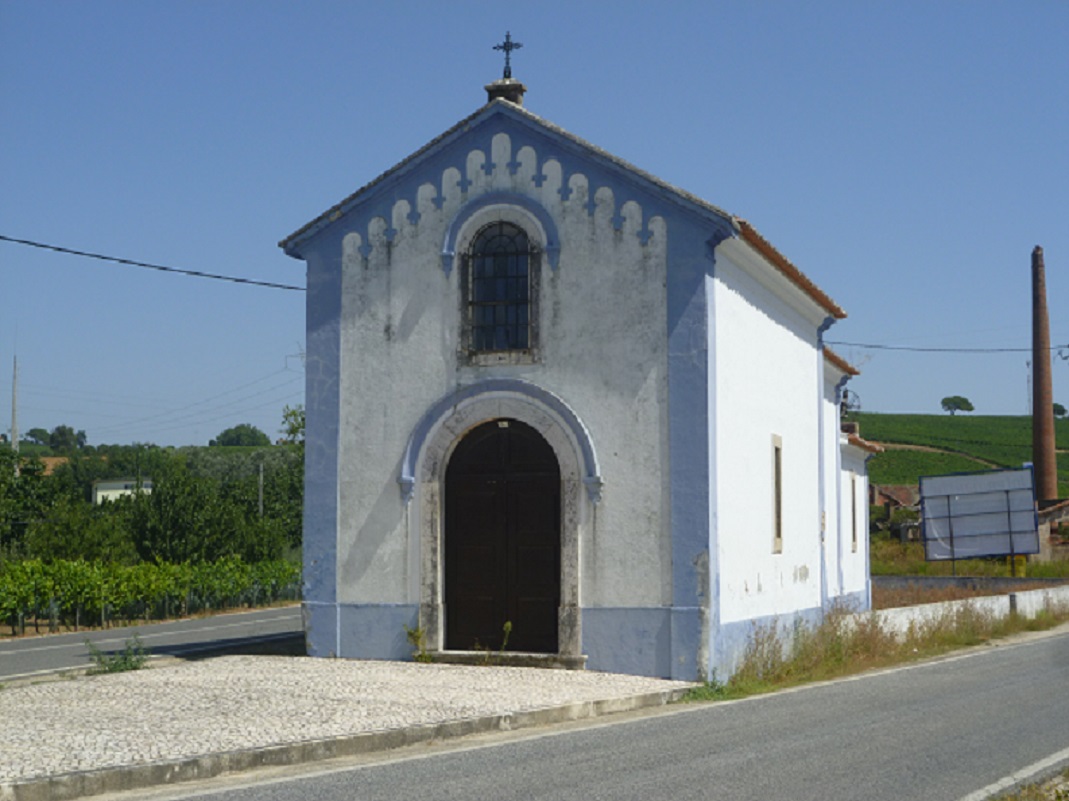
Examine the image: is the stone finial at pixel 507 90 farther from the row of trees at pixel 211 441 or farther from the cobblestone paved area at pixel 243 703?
the row of trees at pixel 211 441

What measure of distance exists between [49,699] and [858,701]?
8.13 metres

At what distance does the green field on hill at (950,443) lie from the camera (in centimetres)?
9050

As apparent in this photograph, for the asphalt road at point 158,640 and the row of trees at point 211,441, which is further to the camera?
the row of trees at point 211,441

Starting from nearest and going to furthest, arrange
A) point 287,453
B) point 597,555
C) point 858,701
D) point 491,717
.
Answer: point 491,717
point 858,701
point 597,555
point 287,453

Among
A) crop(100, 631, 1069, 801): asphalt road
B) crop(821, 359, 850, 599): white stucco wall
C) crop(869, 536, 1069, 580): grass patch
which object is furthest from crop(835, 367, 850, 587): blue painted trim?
crop(869, 536, 1069, 580): grass patch

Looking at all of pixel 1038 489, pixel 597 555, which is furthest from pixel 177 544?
pixel 1038 489

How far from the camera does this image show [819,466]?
2142 cm

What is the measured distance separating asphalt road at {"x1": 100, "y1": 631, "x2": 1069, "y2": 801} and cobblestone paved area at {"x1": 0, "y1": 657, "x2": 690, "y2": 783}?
71 cm

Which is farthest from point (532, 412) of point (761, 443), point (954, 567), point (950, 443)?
point (950, 443)

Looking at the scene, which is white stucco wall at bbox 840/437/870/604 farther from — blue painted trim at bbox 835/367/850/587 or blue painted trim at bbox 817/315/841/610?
blue painted trim at bbox 817/315/841/610

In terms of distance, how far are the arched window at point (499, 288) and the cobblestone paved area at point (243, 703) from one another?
13.4 ft

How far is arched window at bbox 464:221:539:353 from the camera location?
16.2m

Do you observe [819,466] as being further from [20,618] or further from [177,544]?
[177,544]

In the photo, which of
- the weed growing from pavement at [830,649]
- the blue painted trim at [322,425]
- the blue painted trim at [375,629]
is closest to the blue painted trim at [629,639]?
the weed growing from pavement at [830,649]
